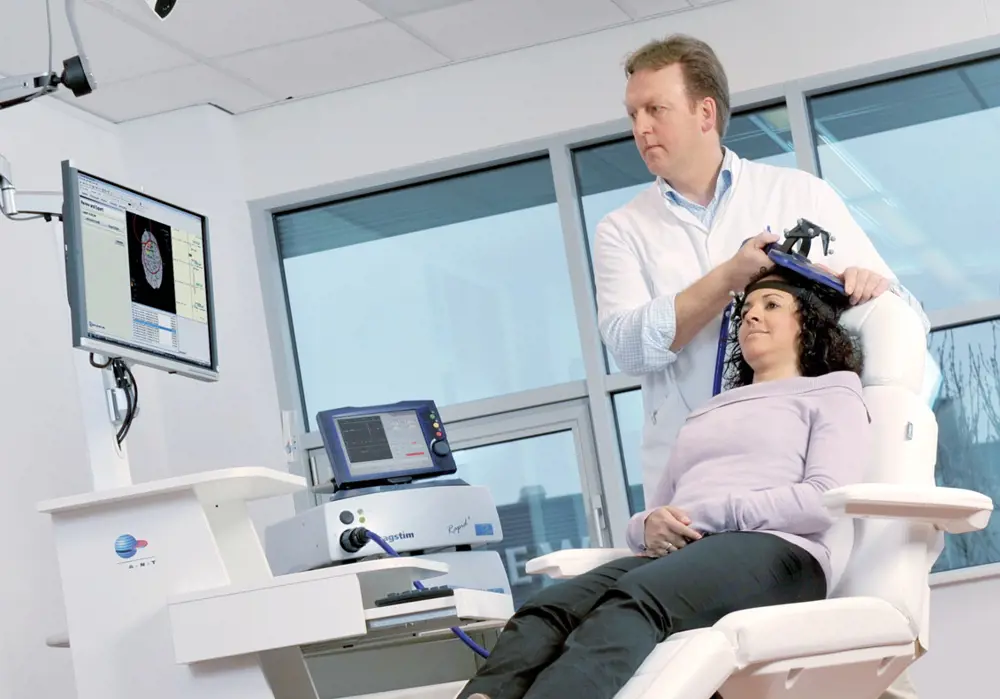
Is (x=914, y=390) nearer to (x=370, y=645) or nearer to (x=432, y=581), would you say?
(x=370, y=645)

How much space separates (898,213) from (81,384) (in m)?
3.01

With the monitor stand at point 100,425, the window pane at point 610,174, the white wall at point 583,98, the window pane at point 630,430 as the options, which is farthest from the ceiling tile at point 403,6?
the monitor stand at point 100,425

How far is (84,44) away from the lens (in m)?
4.41

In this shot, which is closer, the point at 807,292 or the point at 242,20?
the point at 807,292

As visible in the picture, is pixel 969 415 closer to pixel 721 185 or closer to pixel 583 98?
pixel 583 98

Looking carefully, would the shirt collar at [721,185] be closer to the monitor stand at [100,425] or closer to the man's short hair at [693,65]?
the man's short hair at [693,65]

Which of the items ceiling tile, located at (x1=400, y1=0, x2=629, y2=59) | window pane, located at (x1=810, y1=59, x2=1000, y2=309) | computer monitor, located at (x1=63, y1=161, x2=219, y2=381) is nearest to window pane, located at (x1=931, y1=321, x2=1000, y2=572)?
window pane, located at (x1=810, y1=59, x2=1000, y2=309)

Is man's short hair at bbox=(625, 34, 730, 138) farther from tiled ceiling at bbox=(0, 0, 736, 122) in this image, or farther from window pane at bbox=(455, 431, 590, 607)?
window pane at bbox=(455, 431, 590, 607)

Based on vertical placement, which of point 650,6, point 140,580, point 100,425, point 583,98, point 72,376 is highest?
point 650,6

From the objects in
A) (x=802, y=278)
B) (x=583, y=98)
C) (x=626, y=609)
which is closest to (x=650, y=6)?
(x=583, y=98)

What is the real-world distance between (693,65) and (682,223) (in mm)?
315

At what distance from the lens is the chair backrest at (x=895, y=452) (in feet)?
6.96

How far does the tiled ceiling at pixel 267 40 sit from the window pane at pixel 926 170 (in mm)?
705

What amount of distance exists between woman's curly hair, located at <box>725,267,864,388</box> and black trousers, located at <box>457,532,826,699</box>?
0.41 m
